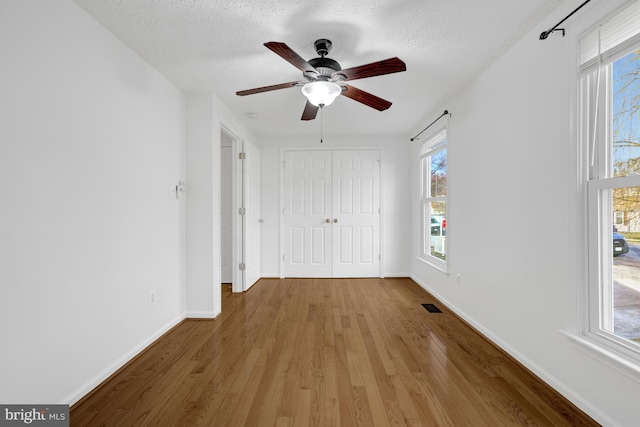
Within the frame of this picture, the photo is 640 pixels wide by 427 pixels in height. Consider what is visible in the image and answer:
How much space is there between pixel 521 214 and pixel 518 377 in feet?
3.65

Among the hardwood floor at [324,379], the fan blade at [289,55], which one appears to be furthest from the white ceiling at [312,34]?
the hardwood floor at [324,379]

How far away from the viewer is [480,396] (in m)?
1.68

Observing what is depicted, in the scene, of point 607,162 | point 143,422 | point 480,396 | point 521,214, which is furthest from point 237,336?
point 607,162

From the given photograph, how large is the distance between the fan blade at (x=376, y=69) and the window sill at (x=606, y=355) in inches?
73.4

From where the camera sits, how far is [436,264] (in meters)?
3.71

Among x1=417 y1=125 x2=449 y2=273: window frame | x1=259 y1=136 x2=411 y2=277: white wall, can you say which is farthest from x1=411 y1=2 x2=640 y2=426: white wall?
x1=259 y1=136 x2=411 y2=277: white wall

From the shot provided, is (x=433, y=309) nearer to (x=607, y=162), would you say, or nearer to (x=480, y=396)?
(x=480, y=396)

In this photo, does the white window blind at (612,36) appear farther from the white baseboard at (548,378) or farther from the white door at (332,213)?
the white door at (332,213)

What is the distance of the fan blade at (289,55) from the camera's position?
61.6 inches

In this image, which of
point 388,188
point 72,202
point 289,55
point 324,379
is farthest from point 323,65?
point 388,188

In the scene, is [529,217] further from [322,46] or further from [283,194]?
[283,194]

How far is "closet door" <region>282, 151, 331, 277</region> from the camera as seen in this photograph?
184 inches

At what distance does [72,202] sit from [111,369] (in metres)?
1.17

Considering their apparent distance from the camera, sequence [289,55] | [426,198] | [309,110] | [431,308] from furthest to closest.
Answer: [426,198] < [431,308] < [309,110] < [289,55]
